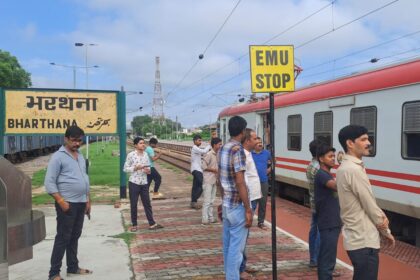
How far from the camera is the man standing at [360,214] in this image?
3.53 m

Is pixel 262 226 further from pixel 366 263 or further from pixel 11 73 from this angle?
pixel 11 73

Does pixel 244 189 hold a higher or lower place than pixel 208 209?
higher

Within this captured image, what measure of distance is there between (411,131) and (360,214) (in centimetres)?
416

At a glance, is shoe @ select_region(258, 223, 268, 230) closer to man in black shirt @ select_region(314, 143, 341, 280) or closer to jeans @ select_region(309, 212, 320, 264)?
jeans @ select_region(309, 212, 320, 264)

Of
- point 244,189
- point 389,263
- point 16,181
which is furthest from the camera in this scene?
point 389,263

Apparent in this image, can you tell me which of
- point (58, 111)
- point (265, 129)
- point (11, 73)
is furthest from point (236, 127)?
point (11, 73)

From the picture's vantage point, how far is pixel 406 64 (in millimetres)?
7543

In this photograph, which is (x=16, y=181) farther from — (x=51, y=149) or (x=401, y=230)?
(x=51, y=149)

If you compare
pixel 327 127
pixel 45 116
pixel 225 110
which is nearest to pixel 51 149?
pixel 225 110

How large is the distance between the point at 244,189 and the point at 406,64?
441 centimetres

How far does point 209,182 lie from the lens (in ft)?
29.1

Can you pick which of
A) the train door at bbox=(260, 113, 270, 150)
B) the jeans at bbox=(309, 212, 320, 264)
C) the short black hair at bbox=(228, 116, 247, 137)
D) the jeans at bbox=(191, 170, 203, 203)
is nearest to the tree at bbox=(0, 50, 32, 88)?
the train door at bbox=(260, 113, 270, 150)

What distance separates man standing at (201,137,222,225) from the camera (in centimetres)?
A: 867

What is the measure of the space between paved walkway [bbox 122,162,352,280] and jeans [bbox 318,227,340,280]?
0.85m
